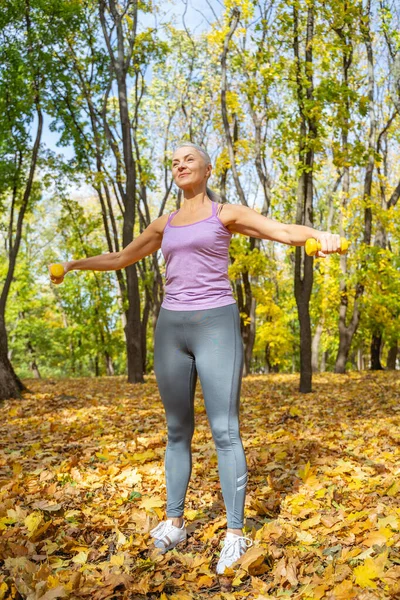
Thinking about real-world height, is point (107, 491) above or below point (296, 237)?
below

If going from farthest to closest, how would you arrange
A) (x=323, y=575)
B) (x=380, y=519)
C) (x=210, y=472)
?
(x=210, y=472)
(x=380, y=519)
(x=323, y=575)

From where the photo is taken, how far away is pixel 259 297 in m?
15.3

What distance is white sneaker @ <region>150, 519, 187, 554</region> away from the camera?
9.82 ft

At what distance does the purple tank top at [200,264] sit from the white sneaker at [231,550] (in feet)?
4.11

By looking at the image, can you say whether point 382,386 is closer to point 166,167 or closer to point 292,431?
point 292,431

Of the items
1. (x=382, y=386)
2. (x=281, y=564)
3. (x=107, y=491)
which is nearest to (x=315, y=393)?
(x=382, y=386)

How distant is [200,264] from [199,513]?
5.91 feet

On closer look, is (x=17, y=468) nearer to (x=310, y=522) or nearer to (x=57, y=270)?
(x=57, y=270)

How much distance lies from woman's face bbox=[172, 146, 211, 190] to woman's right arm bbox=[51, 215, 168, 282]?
0.28 m

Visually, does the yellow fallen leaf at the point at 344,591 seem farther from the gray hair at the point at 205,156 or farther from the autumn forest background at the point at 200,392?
the gray hair at the point at 205,156

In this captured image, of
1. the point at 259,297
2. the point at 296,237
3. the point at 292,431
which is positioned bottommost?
the point at 292,431

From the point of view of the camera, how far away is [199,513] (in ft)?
11.7

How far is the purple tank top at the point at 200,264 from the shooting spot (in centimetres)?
284

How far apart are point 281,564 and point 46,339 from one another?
27.5 m
